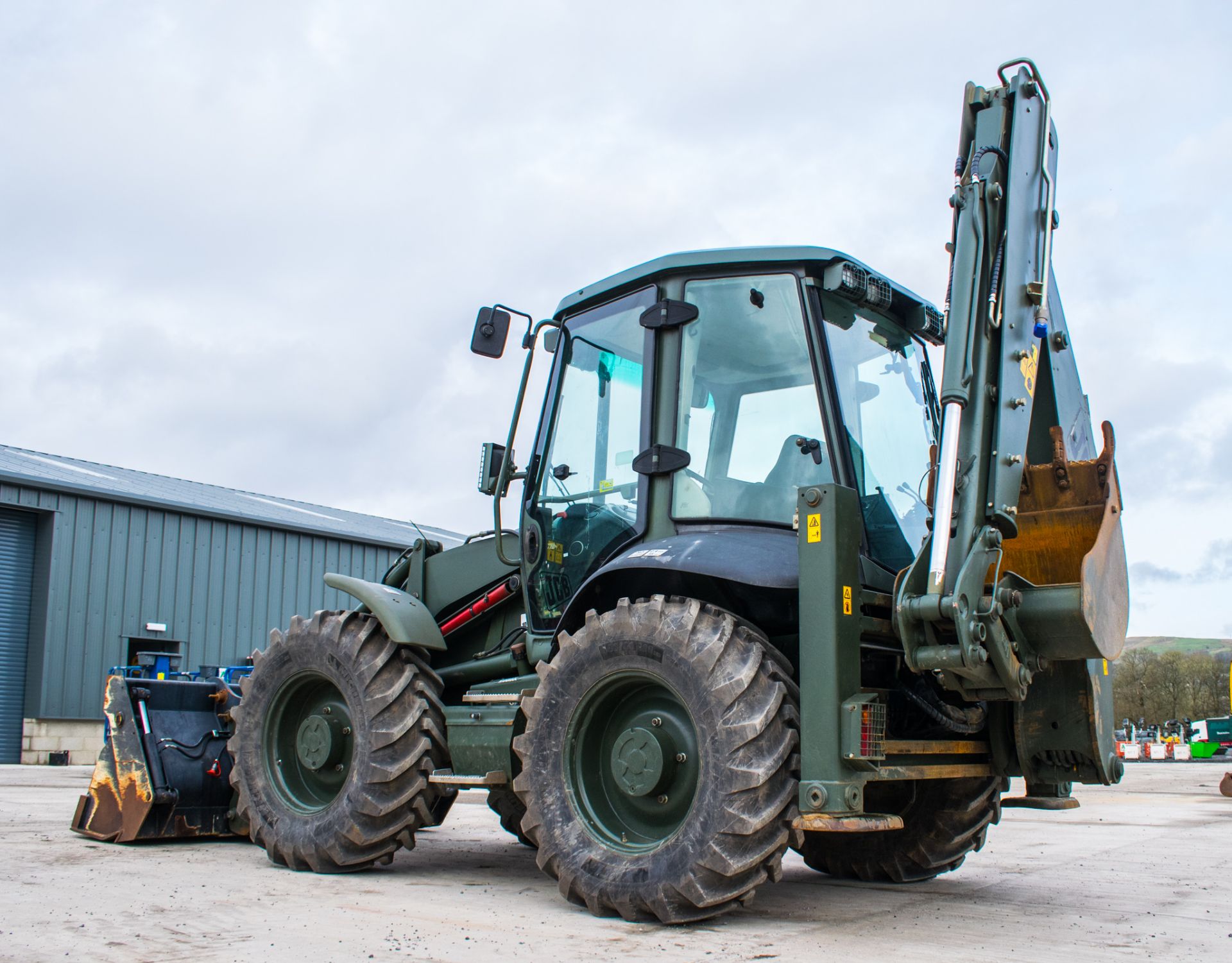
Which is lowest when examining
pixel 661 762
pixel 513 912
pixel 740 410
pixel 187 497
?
pixel 513 912

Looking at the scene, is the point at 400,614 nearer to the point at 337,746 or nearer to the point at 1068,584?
the point at 337,746

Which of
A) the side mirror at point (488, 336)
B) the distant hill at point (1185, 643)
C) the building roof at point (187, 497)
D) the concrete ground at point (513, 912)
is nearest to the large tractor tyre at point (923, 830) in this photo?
the concrete ground at point (513, 912)

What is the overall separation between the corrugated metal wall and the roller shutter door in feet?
0.63

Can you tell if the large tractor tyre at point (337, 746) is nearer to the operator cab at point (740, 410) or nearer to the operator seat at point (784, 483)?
the operator cab at point (740, 410)

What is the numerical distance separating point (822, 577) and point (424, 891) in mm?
2519

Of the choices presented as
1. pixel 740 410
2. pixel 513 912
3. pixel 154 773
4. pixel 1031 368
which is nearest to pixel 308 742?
pixel 154 773

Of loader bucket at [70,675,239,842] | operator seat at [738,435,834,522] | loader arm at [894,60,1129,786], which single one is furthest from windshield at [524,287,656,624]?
loader bucket at [70,675,239,842]

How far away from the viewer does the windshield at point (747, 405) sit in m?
4.93

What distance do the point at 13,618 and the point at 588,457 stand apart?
17753 millimetres

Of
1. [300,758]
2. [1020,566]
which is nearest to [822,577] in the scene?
[1020,566]

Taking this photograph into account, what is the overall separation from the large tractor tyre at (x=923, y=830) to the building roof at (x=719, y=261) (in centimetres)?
247

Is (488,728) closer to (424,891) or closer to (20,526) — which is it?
(424,891)

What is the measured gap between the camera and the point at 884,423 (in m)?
5.44

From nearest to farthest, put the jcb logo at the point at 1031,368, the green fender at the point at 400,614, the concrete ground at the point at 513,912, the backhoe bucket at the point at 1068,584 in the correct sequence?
the concrete ground at the point at 513,912
the backhoe bucket at the point at 1068,584
the jcb logo at the point at 1031,368
the green fender at the point at 400,614
